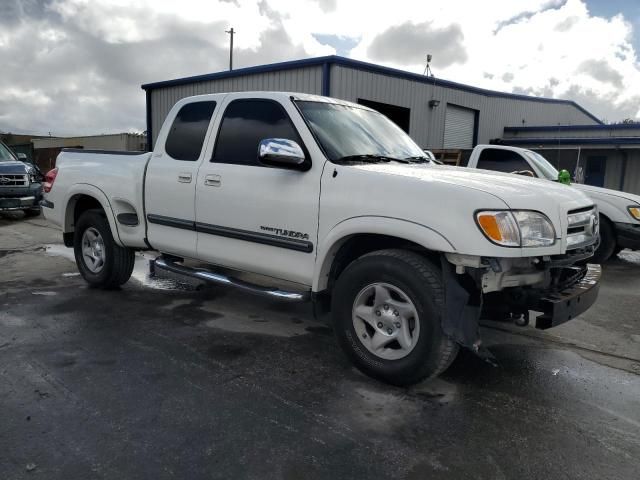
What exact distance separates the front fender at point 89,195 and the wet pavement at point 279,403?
32.9 inches

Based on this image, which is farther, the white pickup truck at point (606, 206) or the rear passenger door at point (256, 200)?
the white pickup truck at point (606, 206)

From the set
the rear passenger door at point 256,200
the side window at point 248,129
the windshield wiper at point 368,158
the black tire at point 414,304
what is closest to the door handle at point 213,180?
the rear passenger door at point 256,200

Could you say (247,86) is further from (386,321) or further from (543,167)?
(386,321)

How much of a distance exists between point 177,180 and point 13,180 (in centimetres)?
968

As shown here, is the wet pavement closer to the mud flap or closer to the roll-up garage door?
the mud flap

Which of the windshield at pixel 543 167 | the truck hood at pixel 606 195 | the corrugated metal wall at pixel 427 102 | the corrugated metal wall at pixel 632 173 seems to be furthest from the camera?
the corrugated metal wall at pixel 632 173

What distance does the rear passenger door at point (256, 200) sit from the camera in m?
3.92

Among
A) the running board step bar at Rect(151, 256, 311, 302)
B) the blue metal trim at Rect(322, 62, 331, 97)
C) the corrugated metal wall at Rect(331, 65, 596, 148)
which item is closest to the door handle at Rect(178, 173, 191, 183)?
the running board step bar at Rect(151, 256, 311, 302)

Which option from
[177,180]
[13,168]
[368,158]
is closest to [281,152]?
[368,158]

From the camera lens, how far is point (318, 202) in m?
3.79

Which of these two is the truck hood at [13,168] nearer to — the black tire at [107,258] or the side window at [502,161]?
the black tire at [107,258]

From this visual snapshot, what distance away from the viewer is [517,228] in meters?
3.13

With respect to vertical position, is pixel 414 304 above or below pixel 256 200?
below

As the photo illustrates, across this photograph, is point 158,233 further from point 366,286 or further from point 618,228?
point 618,228
